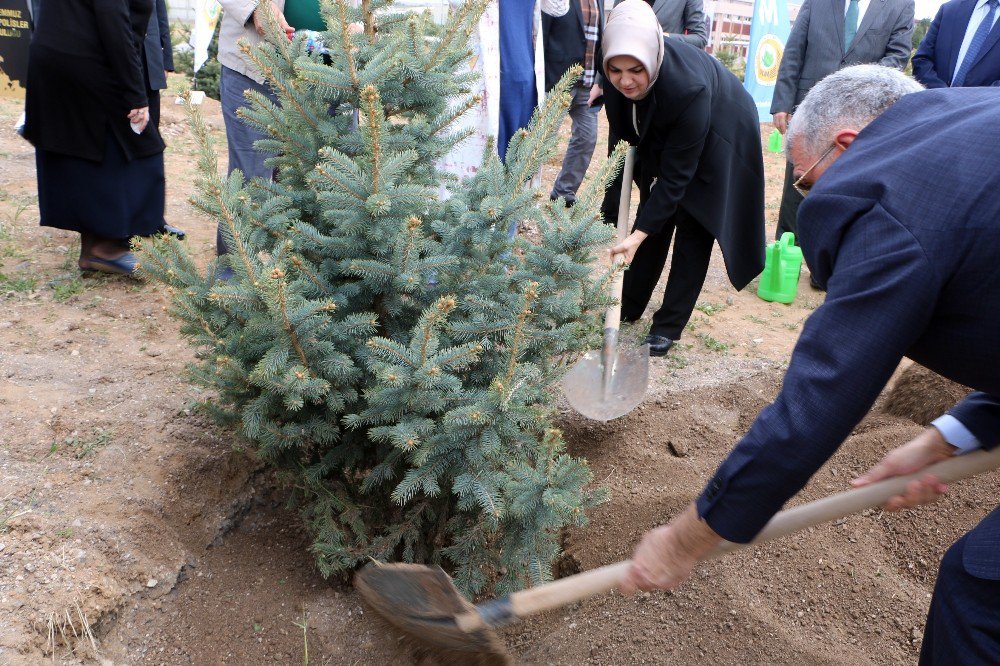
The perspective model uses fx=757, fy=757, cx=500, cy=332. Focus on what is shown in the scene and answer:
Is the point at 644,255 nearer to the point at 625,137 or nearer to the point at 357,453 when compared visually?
the point at 625,137

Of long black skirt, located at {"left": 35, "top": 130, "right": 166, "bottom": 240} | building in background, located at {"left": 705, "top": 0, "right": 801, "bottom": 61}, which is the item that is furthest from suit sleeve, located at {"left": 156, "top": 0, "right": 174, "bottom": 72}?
building in background, located at {"left": 705, "top": 0, "right": 801, "bottom": 61}

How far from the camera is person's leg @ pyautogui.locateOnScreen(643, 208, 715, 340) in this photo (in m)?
4.00

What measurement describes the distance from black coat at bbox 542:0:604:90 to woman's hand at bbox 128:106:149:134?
2474 millimetres

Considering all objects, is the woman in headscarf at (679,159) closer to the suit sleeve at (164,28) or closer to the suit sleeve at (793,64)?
the suit sleeve at (793,64)

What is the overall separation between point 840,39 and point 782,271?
1590 mm

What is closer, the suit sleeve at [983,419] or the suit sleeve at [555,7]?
the suit sleeve at [983,419]

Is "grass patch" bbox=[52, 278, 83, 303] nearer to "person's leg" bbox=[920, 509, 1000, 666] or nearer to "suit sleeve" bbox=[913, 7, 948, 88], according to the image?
"person's leg" bbox=[920, 509, 1000, 666]

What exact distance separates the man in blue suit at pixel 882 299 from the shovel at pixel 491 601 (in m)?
0.21

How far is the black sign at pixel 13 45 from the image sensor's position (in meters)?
7.75

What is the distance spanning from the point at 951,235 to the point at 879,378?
264mm

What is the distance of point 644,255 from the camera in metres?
4.15

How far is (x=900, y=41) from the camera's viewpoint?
5055 millimetres

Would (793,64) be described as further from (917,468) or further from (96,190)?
(96,190)

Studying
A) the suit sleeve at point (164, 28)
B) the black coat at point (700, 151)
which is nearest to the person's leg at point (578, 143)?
the black coat at point (700, 151)
